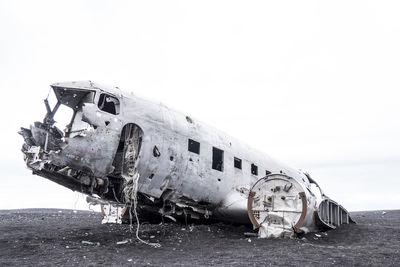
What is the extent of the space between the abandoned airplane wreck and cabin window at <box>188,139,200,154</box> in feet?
0.11

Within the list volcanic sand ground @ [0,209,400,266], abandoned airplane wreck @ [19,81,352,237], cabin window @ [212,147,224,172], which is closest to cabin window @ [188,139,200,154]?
abandoned airplane wreck @ [19,81,352,237]

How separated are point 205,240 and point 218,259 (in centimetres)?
267

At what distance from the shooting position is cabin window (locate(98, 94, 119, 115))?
1035 cm

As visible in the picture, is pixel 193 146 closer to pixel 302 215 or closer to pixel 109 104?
pixel 109 104

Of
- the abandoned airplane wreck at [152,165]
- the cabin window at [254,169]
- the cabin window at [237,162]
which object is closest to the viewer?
the abandoned airplane wreck at [152,165]

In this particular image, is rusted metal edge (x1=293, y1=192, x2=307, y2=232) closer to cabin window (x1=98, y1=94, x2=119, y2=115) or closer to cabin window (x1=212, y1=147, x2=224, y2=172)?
cabin window (x1=212, y1=147, x2=224, y2=172)

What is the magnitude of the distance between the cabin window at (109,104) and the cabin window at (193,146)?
2.68 meters

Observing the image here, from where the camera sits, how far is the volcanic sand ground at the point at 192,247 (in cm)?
834

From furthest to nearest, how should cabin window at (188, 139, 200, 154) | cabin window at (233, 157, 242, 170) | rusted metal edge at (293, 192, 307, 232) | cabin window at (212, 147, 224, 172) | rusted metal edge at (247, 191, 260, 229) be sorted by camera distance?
cabin window at (233, 157, 242, 170)
cabin window at (212, 147, 224, 172)
cabin window at (188, 139, 200, 154)
rusted metal edge at (247, 191, 260, 229)
rusted metal edge at (293, 192, 307, 232)

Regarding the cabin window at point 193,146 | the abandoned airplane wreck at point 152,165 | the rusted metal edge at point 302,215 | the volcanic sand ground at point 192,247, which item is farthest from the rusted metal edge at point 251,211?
the cabin window at point 193,146

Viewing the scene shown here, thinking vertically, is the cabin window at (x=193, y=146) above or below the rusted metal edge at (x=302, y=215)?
above

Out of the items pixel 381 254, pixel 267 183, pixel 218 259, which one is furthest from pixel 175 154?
pixel 381 254

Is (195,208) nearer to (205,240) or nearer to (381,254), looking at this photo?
(205,240)

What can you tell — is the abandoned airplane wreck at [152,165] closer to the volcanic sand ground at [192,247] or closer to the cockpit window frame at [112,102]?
the cockpit window frame at [112,102]
